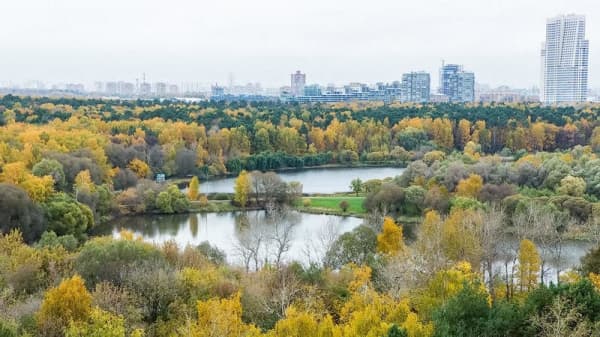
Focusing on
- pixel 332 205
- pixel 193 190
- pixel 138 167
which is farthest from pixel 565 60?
pixel 193 190

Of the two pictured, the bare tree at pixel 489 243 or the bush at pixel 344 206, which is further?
the bush at pixel 344 206

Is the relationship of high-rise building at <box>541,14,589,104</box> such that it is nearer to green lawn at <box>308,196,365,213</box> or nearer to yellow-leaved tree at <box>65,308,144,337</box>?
green lawn at <box>308,196,365,213</box>

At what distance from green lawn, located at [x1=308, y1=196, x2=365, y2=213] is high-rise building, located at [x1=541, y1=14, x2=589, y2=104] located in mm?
49585

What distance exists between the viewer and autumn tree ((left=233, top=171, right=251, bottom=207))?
21.0m

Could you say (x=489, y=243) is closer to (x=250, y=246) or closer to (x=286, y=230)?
(x=286, y=230)

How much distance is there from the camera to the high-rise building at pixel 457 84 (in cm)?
7638

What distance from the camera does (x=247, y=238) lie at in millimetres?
13055

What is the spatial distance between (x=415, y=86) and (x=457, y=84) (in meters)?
7.22

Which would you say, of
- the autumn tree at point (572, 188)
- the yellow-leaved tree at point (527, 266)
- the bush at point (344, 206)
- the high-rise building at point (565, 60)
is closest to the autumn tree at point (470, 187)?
the autumn tree at point (572, 188)

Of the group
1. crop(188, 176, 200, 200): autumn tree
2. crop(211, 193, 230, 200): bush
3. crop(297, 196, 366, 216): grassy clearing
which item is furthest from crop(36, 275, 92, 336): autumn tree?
crop(211, 193, 230, 200): bush

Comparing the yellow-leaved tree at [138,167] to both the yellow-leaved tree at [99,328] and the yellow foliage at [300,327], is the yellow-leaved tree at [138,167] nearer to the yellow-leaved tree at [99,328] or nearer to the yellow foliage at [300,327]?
the yellow-leaved tree at [99,328]

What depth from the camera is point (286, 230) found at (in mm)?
13617

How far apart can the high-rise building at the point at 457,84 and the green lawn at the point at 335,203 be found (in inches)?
2219

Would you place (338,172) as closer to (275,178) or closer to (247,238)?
(275,178)
